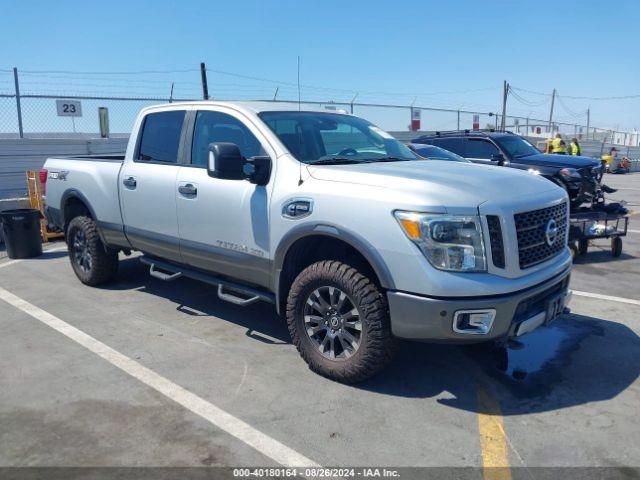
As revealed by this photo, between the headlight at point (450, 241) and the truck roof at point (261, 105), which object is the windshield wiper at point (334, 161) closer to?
the truck roof at point (261, 105)

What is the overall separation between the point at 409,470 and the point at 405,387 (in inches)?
38.7

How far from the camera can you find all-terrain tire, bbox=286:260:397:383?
3.60 metres

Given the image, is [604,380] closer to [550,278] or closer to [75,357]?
[550,278]

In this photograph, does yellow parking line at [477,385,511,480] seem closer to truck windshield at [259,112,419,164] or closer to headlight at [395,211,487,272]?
headlight at [395,211,487,272]

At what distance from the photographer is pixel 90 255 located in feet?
20.6

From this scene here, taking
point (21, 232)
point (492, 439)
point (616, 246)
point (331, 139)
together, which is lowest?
point (492, 439)

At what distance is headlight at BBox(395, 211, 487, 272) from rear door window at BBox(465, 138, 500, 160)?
793 cm

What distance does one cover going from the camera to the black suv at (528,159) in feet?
28.7

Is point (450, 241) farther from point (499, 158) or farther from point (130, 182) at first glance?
point (499, 158)

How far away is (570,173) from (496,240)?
6.19m

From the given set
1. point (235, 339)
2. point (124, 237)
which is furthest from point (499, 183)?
point (124, 237)

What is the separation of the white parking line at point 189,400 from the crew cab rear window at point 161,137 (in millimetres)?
1772

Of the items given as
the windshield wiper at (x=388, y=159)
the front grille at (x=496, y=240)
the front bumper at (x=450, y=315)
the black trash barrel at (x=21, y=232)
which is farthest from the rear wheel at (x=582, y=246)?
the black trash barrel at (x=21, y=232)

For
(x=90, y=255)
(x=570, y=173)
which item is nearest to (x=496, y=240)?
(x=90, y=255)
